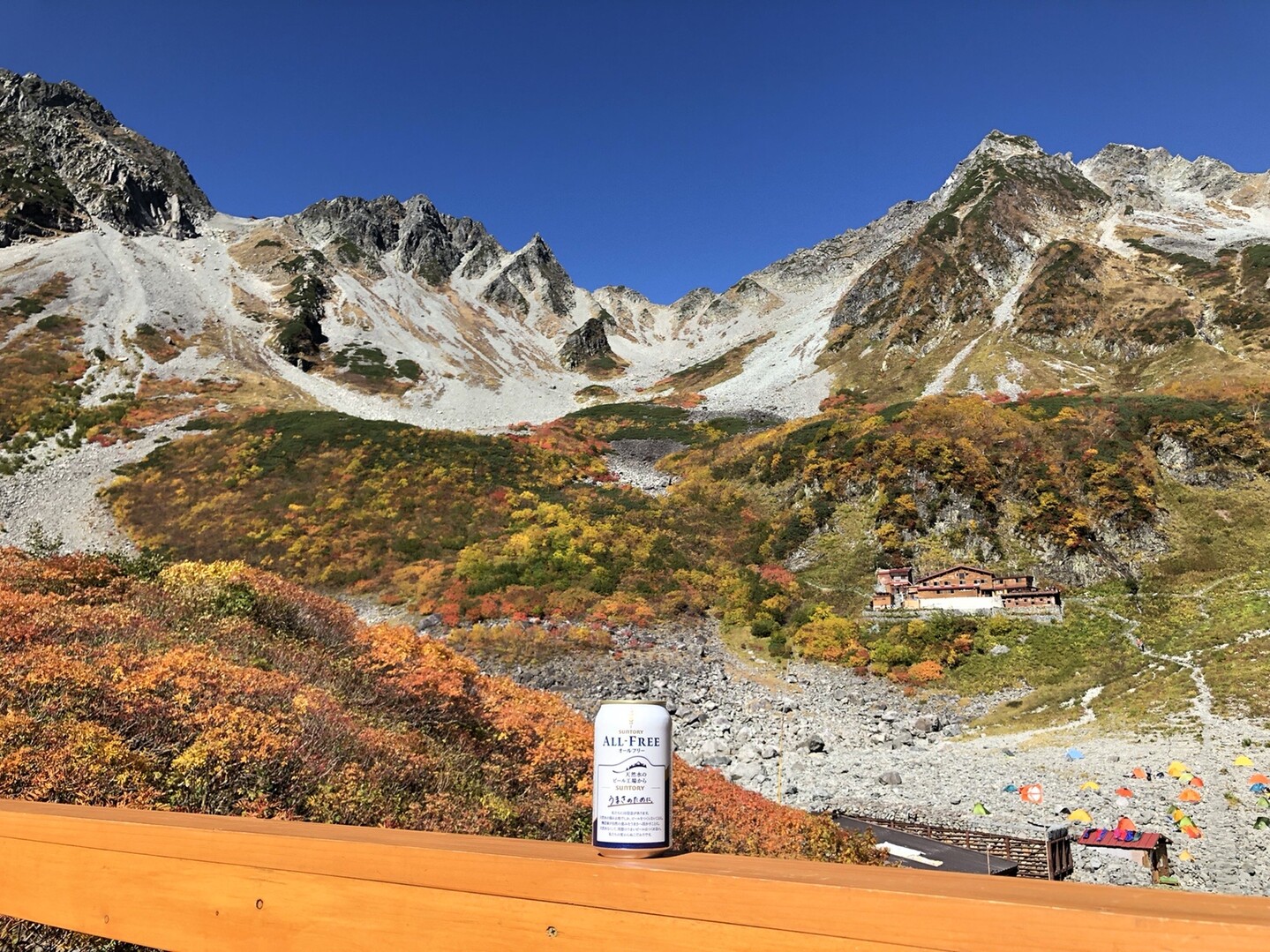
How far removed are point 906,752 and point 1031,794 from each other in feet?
12.7

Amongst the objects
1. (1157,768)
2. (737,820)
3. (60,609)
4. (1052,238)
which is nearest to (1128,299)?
(1052,238)

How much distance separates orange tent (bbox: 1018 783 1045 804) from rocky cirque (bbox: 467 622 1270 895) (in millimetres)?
166

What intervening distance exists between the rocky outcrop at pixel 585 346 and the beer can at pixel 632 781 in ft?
431

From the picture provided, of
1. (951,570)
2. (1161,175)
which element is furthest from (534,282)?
(951,570)

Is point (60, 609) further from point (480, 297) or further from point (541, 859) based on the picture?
point (480, 297)

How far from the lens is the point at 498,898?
1523 millimetres

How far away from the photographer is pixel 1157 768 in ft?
52.3

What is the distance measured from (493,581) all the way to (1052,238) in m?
105

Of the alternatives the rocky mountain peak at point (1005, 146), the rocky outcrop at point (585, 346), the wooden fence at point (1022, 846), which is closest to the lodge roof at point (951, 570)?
the wooden fence at point (1022, 846)

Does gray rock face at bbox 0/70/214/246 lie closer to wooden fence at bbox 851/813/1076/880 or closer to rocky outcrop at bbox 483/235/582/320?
rocky outcrop at bbox 483/235/582/320

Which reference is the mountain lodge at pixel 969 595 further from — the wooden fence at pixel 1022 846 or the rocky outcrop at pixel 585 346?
the rocky outcrop at pixel 585 346

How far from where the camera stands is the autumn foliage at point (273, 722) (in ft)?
16.4

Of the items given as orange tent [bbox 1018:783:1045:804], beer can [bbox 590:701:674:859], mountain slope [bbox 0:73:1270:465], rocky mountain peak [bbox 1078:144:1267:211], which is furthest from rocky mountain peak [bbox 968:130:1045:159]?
beer can [bbox 590:701:674:859]

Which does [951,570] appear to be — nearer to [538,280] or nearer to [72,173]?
[72,173]
